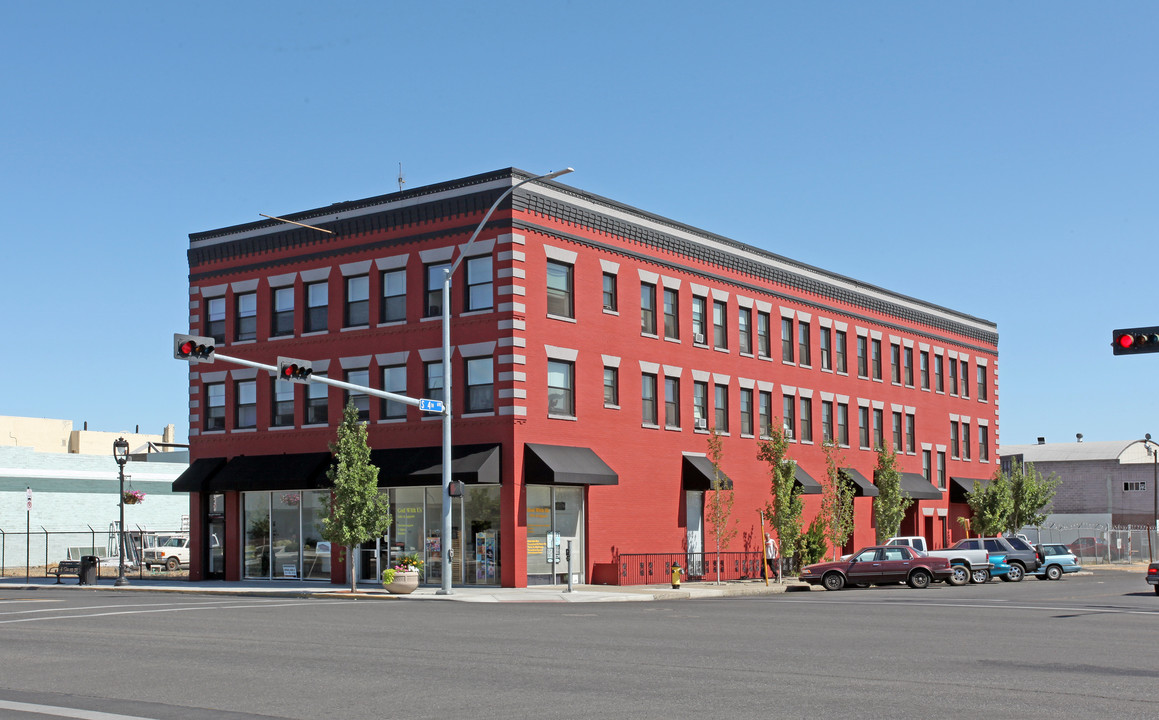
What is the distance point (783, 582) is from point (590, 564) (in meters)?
7.74

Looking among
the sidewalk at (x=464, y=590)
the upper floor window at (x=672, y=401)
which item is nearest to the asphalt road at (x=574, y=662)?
the sidewalk at (x=464, y=590)

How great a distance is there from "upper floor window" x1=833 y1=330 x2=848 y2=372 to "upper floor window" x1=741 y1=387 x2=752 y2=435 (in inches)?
300

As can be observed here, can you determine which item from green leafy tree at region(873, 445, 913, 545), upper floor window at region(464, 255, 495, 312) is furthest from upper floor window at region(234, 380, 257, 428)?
green leafy tree at region(873, 445, 913, 545)

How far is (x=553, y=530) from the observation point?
38.8 metres

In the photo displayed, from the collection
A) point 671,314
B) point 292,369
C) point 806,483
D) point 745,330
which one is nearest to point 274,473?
point 292,369

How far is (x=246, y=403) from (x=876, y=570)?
75.5ft

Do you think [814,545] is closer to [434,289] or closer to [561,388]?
[561,388]

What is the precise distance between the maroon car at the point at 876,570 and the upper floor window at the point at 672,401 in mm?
7162

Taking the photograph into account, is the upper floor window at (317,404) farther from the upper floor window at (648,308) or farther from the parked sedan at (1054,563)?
the parked sedan at (1054,563)

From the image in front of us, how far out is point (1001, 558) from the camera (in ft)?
158

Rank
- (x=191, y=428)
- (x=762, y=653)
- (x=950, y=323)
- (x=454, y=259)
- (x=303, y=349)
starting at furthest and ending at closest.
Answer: (x=950, y=323), (x=191, y=428), (x=303, y=349), (x=454, y=259), (x=762, y=653)

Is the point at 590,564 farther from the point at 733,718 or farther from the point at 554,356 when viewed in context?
the point at 733,718

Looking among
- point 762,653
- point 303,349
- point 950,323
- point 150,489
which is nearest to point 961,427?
point 950,323

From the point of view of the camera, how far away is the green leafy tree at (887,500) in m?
54.0
